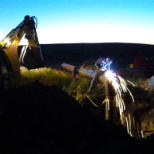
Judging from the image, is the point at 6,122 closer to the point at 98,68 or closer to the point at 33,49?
the point at 98,68

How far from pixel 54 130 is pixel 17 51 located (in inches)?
292

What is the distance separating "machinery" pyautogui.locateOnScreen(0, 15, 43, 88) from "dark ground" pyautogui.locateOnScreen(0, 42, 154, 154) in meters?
4.69

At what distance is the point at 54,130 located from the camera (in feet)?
13.0

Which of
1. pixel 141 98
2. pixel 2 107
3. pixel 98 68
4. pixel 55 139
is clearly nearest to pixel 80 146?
pixel 55 139

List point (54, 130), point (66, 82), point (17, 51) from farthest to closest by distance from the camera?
point (66, 82) < point (17, 51) < point (54, 130)

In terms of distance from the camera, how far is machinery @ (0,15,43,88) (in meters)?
10.3

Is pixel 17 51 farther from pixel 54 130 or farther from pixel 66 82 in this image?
pixel 54 130

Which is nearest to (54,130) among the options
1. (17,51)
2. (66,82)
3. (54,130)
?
(54,130)

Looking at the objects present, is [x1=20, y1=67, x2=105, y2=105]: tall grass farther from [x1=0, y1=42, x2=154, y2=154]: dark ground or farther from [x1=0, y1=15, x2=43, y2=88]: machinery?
[x1=0, y1=42, x2=154, y2=154]: dark ground

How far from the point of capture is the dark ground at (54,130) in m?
3.57

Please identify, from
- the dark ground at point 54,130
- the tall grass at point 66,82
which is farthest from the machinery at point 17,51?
the dark ground at point 54,130

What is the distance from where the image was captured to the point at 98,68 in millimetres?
9016

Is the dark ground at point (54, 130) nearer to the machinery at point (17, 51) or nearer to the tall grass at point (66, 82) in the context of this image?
the machinery at point (17, 51)

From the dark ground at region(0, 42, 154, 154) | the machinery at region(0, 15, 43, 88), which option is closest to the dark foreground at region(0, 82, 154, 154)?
the dark ground at region(0, 42, 154, 154)
